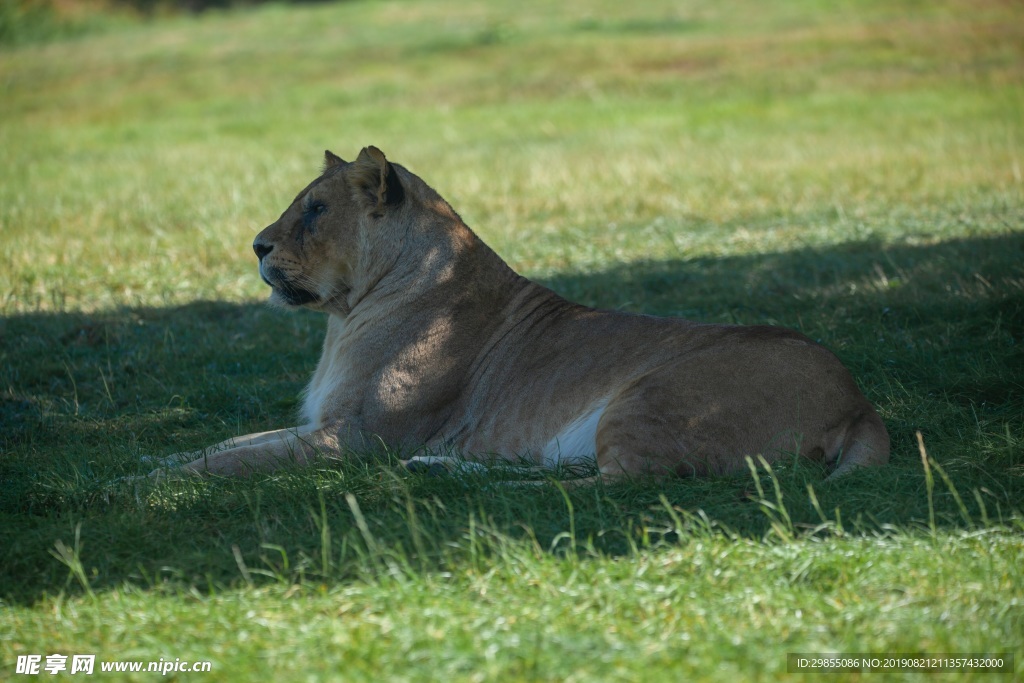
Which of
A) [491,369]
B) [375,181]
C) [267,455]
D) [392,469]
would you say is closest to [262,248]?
[375,181]

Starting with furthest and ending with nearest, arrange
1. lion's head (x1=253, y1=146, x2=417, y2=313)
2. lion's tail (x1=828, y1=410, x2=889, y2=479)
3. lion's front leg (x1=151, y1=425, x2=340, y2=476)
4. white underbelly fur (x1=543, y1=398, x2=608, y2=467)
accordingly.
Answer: lion's head (x1=253, y1=146, x2=417, y2=313)
lion's front leg (x1=151, y1=425, x2=340, y2=476)
white underbelly fur (x1=543, y1=398, x2=608, y2=467)
lion's tail (x1=828, y1=410, x2=889, y2=479)

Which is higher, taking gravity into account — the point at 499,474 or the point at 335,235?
the point at 335,235

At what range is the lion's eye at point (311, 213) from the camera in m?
5.55

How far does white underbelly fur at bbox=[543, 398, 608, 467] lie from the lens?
4812 millimetres

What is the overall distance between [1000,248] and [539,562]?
6.28 m

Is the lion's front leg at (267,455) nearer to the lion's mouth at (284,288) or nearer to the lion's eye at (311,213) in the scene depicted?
the lion's mouth at (284,288)

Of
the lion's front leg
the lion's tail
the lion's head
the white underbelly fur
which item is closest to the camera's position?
the lion's tail

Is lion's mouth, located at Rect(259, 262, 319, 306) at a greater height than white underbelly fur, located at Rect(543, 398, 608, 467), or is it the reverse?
lion's mouth, located at Rect(259, 262, 319, 306)

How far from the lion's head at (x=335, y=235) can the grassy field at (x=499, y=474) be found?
106 centimetres

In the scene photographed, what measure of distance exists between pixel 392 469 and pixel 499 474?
1.56 ft

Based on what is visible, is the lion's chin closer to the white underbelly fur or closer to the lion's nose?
the lion's nose

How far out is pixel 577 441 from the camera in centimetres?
486

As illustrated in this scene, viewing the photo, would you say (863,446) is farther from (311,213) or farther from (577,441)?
(311,213)

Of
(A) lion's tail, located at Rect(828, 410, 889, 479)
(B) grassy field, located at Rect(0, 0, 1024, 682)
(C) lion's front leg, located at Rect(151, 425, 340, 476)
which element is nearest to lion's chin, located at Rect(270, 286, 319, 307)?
(C) lion's front leg, located at Rect(151, 425, 340, 476)
